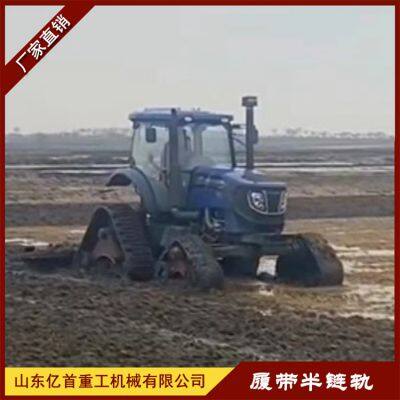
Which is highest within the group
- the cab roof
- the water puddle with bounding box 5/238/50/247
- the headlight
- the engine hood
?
the cab roof

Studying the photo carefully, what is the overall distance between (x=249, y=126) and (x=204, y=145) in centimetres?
68

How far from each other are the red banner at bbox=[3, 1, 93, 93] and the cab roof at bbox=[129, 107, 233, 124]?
178 inches

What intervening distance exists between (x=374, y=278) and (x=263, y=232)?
1.99 m

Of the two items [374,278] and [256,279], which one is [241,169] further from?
[374,278]

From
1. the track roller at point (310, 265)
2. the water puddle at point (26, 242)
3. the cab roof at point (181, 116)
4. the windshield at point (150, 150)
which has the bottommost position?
the track roller at point (310, 265)

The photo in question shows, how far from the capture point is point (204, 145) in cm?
1319

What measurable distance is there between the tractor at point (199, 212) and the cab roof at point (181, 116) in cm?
1

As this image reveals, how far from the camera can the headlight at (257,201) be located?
491 inches

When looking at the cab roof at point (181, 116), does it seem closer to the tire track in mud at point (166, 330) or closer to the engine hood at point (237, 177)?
the engine hood at point (237, 177)

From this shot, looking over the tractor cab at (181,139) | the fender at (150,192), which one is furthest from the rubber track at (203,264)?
the tractor cab at (181,139)

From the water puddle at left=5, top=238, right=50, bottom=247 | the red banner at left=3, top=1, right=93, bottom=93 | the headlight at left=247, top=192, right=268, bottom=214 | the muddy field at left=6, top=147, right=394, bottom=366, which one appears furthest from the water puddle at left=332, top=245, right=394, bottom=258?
the red banner at left=3, top=1, right=93, bottom=93

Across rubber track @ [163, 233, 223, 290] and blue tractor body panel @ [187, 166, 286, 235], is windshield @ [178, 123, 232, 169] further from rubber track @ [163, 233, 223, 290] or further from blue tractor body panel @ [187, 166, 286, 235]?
rubber track @ [163, 233, 223, 290]

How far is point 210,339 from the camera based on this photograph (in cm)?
948

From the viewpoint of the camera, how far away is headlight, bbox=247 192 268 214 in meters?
12.5
